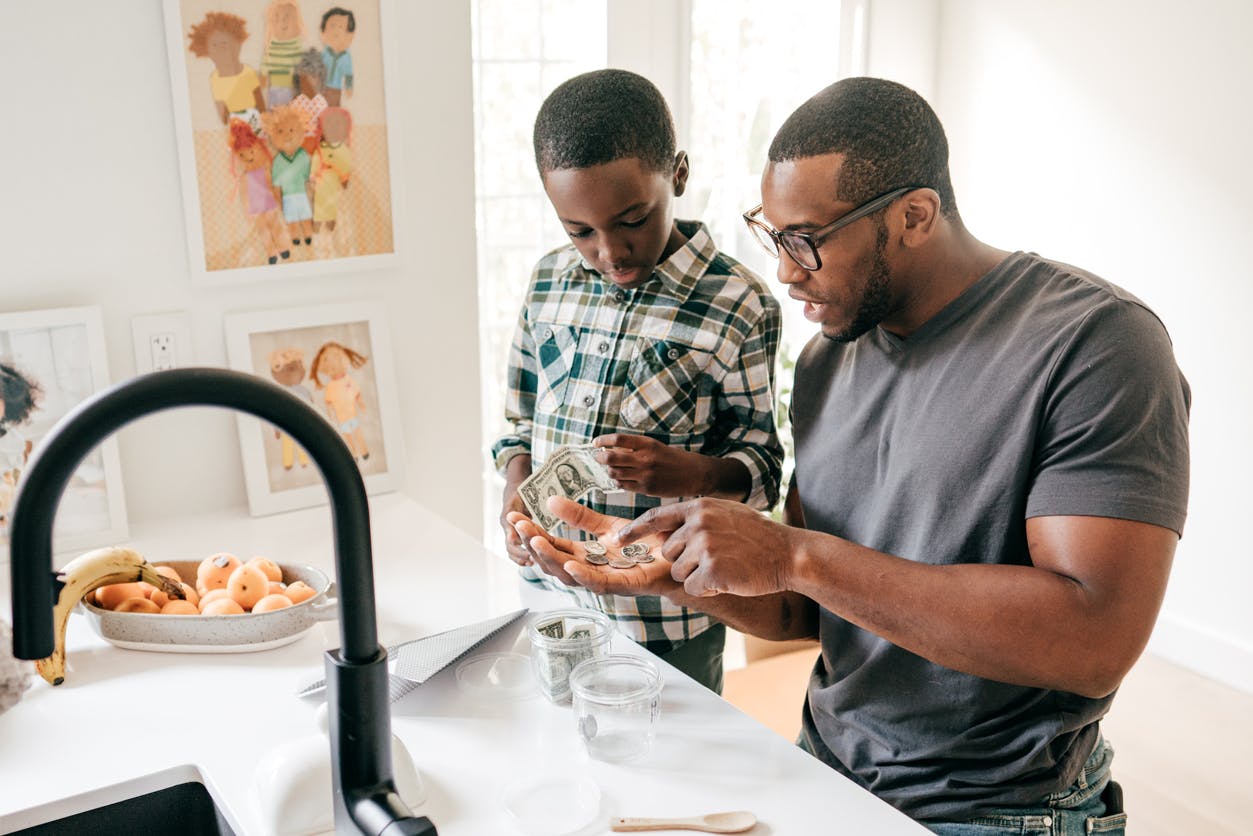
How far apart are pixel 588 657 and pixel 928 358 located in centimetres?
59

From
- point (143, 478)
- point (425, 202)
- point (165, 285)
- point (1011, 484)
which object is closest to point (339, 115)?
point (425, 202)

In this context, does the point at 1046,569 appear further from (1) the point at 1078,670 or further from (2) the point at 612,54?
(2) the point at 612,54

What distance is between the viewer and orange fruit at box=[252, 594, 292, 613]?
5.31 feet

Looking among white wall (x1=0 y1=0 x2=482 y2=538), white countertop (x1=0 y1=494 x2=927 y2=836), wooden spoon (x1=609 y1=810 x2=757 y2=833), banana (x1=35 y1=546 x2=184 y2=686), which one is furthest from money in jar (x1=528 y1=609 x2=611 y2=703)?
white wall (x1=0 y1=0 x2=482 y2=538)

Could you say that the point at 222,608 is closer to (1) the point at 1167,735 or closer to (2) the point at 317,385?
(2) the point at 317,385

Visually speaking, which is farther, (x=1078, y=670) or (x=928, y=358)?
(x=928, y=358)

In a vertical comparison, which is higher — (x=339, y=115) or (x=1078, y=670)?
(x=339, y=115)

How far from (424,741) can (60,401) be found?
3.67 feet

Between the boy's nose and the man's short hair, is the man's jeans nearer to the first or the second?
the man's short hair

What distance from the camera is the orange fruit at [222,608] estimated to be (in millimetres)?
1608

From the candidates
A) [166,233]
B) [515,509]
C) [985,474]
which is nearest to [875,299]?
[985,474]

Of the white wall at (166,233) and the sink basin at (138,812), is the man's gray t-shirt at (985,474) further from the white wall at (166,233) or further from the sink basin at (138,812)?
the white wall at (166,233)

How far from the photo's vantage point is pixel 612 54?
10.4 ft

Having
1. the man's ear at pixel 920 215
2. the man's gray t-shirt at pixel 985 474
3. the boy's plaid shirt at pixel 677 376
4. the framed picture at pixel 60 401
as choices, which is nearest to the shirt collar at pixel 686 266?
the boy's plaid shirt at pixel 677 376
